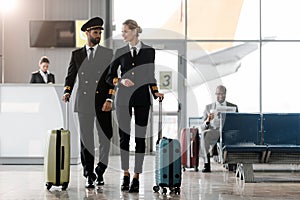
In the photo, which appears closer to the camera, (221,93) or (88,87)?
(88,87)

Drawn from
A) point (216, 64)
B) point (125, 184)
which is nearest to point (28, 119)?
point (125, 184)

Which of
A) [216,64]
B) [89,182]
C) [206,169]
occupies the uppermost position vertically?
[216,64]

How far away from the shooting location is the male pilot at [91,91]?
5.46 metres

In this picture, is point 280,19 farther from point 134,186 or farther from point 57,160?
point 57,160

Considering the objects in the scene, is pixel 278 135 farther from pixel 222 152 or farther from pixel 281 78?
pixel 281 78

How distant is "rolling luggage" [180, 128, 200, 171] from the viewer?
8008 millimetres

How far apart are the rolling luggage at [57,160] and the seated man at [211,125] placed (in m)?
2.65

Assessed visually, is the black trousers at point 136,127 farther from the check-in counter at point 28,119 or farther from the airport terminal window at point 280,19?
the airport terminal window at point 280,19

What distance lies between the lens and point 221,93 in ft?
25.9

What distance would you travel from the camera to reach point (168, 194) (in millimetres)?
5207

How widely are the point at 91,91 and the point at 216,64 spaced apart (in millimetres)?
6608

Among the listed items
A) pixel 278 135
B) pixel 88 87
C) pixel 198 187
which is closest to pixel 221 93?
pixel 278 135

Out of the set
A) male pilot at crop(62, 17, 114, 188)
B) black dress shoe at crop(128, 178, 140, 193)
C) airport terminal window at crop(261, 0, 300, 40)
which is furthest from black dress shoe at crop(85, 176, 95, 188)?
airport terminal window at crop(261, 0, 300, 40)

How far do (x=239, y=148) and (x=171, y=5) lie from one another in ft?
19.3
